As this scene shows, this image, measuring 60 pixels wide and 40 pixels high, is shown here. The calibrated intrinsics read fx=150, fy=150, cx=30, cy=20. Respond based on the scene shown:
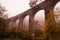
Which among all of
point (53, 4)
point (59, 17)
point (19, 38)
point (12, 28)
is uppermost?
point (53, 4)

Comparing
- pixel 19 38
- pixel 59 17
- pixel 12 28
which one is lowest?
pixel 19 38

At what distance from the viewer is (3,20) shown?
5.09 meters

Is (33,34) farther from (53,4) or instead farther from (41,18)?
(53,4)

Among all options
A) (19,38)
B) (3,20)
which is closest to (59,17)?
(19,38)

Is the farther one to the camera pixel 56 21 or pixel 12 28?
pixel 12 28

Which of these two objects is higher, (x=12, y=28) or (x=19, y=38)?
(x=12, y=28)

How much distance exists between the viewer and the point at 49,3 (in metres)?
5.33

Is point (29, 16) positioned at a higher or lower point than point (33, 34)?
higher

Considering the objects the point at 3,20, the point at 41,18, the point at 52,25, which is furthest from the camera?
the point at 41,18

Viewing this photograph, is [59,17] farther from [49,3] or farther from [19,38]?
[19,38]

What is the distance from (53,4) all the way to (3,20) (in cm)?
182

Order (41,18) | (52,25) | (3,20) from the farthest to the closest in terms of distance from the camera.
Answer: (41,18)
(3,20)
(52,25)

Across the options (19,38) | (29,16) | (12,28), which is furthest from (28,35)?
(29,16)

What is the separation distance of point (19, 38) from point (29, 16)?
1.27 meters
